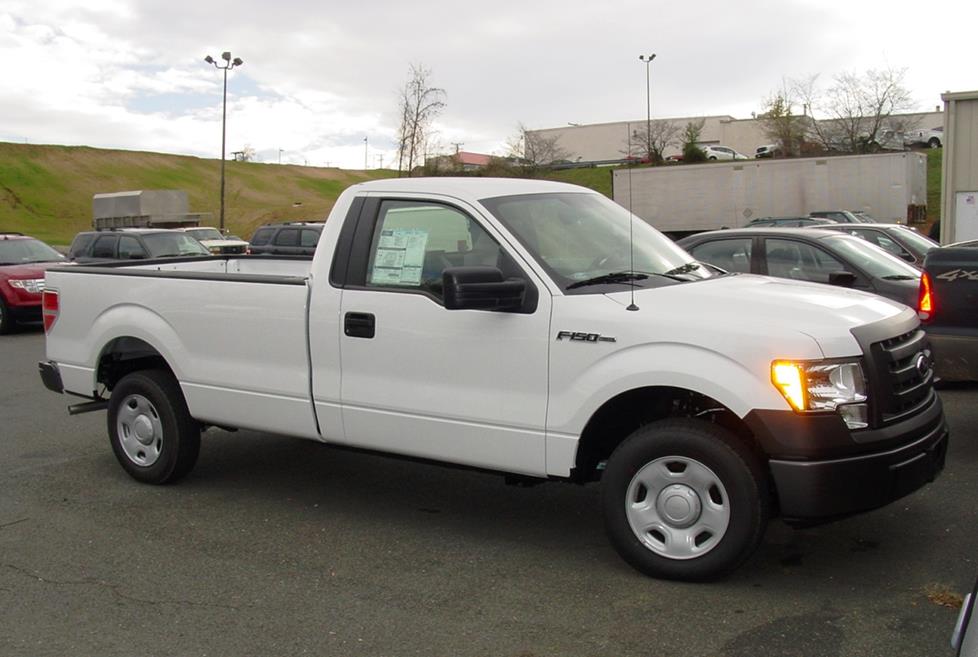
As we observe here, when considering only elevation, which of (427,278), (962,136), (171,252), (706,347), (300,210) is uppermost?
(300,210)

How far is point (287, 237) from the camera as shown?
24797mm

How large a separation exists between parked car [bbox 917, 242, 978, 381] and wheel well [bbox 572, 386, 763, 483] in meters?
2.81

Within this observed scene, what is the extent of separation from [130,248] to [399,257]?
52.9ft

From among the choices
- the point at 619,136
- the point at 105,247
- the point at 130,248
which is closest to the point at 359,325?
the point at 130,248

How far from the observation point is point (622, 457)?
4.66m

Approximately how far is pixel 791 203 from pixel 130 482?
33.9m

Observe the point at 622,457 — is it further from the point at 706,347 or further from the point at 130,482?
the point at 130,482

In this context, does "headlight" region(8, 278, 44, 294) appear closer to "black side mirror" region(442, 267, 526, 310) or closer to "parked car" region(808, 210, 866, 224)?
"black side mirror" region(442, 267, 526, 310)

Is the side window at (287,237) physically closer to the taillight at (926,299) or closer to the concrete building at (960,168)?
the concrete building at (960,168)

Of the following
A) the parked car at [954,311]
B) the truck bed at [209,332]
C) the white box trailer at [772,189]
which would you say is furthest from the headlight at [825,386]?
the white box trailer at [772,189]

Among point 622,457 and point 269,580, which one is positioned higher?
point 622,457

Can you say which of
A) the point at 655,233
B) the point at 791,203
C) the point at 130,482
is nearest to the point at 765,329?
the point at 655,233

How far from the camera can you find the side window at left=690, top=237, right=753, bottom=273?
10336 millimetres

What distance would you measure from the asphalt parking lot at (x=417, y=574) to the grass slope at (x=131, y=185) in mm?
60732
